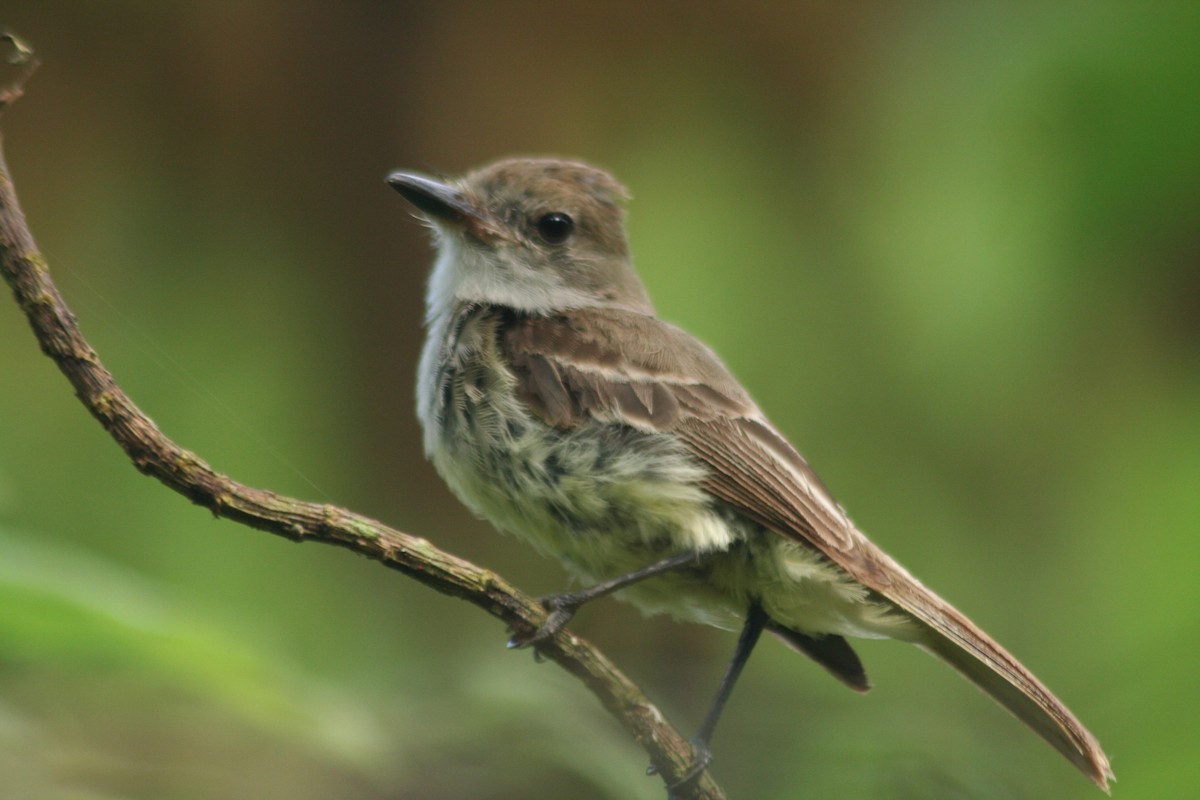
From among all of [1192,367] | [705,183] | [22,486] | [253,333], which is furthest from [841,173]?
[22,486]

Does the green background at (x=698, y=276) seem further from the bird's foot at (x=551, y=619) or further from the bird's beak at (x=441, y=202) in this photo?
the bird's beak at (x=441, y=202)

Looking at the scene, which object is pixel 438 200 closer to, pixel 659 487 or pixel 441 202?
pixel 441 202

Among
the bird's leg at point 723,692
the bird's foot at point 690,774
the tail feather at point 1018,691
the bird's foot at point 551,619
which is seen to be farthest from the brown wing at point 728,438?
the bird's foot at point 690,774

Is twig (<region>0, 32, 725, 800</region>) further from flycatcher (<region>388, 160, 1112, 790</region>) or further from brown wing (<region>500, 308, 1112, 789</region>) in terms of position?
brown wing (<region>500, 308, 1112, 789</region>)

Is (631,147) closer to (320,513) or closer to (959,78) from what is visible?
(959,78)

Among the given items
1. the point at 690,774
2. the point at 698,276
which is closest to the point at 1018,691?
the point at 690,774

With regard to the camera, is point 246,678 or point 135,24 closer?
point 246,678
